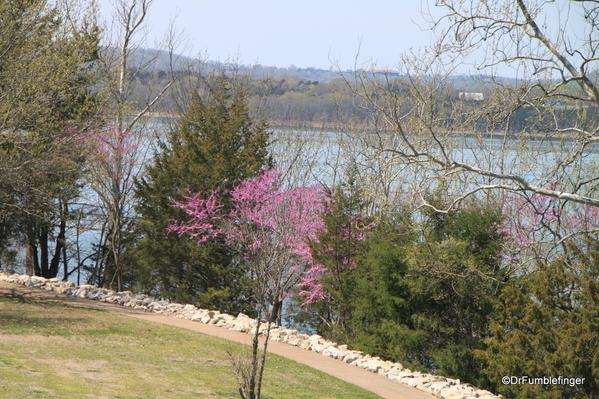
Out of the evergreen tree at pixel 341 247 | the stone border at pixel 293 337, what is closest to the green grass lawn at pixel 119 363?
the stone border at pixel 293 337

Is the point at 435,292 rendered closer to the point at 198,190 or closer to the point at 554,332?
the point at 554,332

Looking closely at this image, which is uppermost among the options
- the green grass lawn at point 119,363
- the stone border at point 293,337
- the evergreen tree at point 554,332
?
the evergreen tree at point 554,332

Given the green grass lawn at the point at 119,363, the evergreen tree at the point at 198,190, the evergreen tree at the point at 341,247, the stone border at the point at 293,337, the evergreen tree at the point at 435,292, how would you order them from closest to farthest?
the green grass lawn at the point at 119,363
the stone border at the point at 293,337
the evergreen tree at the point at 435,292
the evergreen tree at the point at 341,247
the evergreen tree at the point at 198,190

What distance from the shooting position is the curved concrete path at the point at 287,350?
385 inches

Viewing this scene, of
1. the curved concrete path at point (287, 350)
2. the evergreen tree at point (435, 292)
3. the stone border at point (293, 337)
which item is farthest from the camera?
the evergreen tree at point (435, 292)

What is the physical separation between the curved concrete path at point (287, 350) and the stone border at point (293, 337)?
0.80ft

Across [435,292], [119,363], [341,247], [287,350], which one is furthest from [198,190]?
[119,363]

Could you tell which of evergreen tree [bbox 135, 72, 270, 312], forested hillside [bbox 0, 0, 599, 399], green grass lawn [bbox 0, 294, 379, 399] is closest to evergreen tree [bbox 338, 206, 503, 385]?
forested hillside [bbox 0, 0, 599, 399]

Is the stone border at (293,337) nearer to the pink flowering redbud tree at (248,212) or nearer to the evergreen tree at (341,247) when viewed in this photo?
the evergreen tree at (341,247)

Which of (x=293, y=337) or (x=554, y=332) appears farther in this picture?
(x=293, y=337)

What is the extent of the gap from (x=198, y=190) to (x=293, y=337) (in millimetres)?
6813

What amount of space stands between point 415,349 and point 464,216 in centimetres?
320

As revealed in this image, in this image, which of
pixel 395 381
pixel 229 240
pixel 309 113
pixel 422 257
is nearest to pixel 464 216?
pixel 422 257

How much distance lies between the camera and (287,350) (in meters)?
12.2
